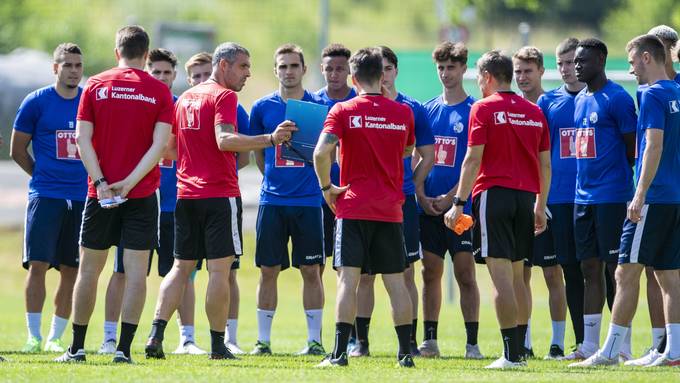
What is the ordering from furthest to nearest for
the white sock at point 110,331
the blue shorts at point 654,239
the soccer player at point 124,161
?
the white sock at point 110,331
the blue shorts at point 654,239
the soccer player at point 124,161

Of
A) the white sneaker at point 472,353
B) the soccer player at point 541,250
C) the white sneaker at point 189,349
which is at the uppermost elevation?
the soccer player at point 541,250

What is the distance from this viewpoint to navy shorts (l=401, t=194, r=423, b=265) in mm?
11769

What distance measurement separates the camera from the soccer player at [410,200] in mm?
11406

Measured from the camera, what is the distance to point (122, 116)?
9.87 metres

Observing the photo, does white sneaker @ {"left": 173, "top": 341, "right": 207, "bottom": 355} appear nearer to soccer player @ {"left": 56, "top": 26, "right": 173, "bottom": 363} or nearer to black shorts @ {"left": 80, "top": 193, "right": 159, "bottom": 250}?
soccer player @ {"left": 56, "top": 26, "right": 173, "bottom": 363}

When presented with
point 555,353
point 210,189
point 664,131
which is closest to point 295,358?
point 210,189

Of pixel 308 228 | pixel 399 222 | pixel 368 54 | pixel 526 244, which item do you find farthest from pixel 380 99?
pixel 308 228

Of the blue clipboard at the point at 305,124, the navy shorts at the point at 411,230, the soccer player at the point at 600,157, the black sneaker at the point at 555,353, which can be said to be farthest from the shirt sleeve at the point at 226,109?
the black sneaker at the point at 555,353

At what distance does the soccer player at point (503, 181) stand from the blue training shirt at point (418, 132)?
1.22 meters

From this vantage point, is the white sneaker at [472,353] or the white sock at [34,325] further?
the white sock at [34,325]

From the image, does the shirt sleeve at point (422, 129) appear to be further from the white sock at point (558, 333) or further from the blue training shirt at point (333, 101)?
the white sock at point (558, 333)

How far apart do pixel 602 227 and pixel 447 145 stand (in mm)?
1852

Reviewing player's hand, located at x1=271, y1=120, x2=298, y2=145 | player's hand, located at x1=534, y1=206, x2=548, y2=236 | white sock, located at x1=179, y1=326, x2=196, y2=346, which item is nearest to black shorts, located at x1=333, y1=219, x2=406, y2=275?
player's hand, located at x1=271, y1=120, x2=298, y2=145

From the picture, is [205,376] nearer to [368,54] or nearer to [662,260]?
[368,54]
